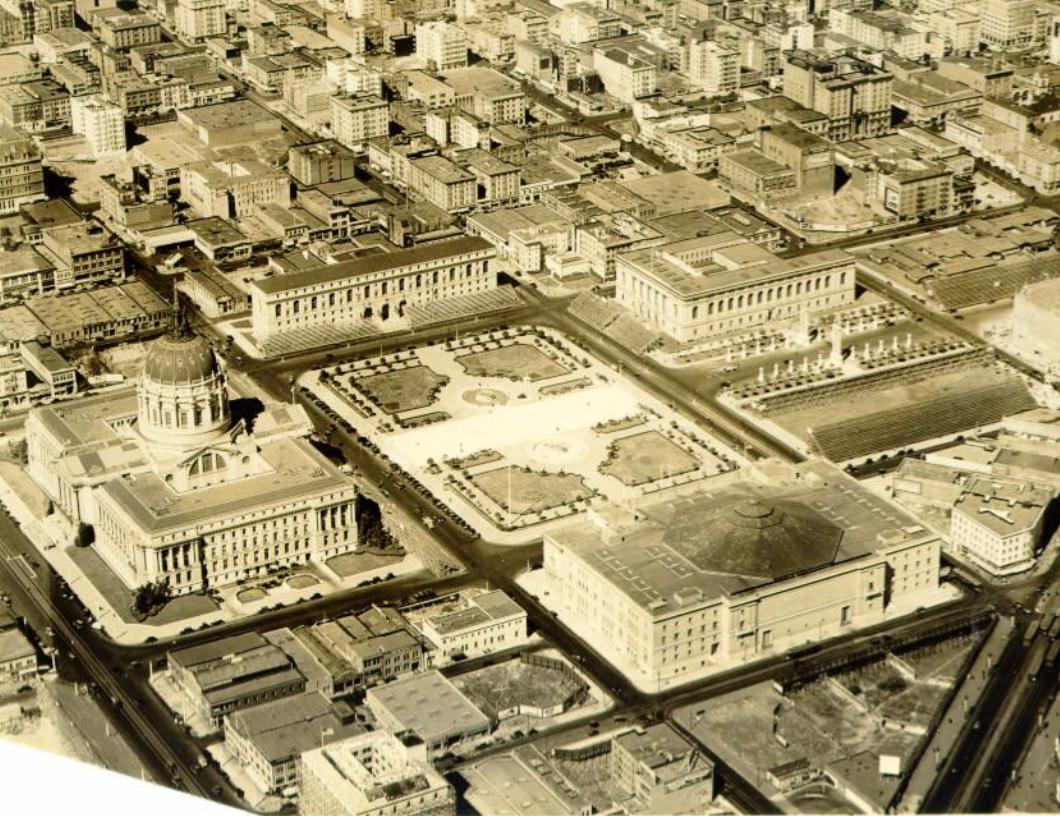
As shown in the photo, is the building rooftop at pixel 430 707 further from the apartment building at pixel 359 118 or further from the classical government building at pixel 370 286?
the apartment building at pixel 359 118

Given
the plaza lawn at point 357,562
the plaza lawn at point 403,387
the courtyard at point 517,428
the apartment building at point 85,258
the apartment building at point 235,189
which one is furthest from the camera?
the apartment building at point 235,189

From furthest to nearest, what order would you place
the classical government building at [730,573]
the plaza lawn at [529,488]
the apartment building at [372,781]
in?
the plaza lawn at [529,488] < the classical government building at [730,573] < the apartment building at [372,781]

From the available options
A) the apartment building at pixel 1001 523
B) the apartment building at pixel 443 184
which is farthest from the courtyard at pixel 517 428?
the apartment building at pixel 443 184

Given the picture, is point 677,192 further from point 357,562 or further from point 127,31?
point 127,31

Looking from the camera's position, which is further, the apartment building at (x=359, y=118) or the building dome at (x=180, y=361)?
the apartment building at (x=359, y=118)

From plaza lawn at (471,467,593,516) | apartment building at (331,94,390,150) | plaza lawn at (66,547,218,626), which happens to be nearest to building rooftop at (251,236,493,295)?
plaza lawn at (471,467,593,516)

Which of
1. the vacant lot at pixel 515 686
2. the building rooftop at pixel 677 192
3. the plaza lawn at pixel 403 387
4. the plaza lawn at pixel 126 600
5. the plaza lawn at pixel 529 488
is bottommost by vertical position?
the plaza lawn at pixel 126 600

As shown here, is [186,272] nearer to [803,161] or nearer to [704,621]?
[803,161]
